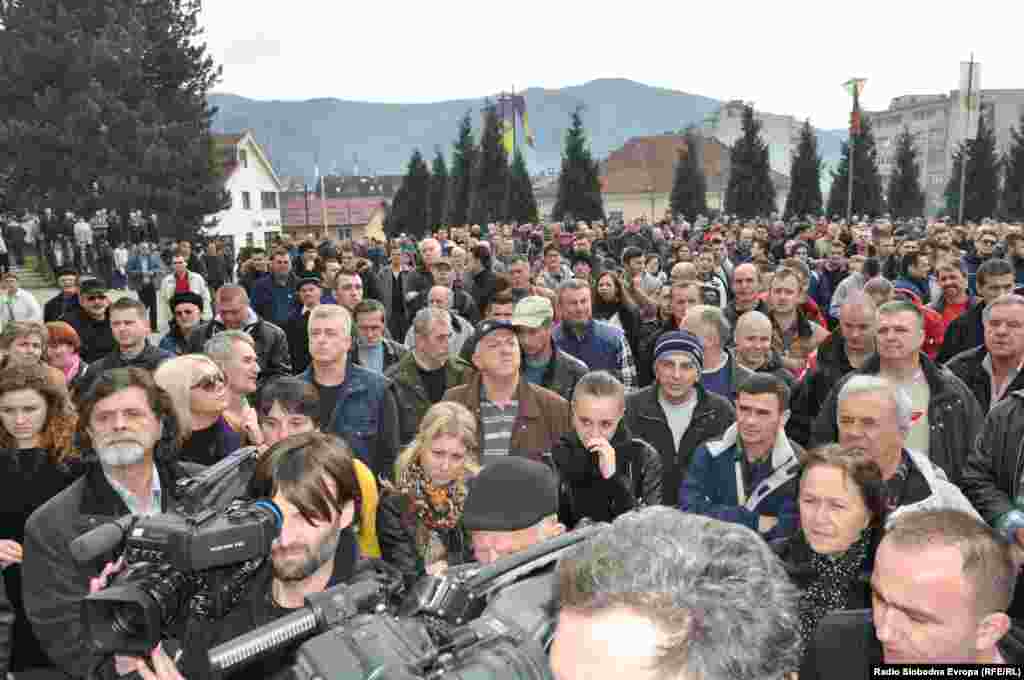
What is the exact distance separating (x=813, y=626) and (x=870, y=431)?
117 cm

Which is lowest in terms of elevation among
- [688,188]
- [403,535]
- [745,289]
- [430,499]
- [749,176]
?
[403,535]

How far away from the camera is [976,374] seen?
5.50m

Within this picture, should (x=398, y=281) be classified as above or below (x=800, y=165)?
below

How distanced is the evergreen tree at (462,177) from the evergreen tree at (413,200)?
534 centimetres

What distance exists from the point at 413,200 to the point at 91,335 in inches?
2186

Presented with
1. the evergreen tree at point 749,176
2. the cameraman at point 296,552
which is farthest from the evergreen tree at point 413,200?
the cameraman at point 296,552

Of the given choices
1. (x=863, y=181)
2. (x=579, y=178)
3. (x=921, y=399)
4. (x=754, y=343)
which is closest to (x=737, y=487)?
(x=921, y=399)

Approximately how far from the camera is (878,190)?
54.8 meters

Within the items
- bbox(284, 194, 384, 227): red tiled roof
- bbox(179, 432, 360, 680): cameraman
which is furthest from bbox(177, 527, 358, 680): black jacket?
bbox(284, 194, 384, 227): red tiled roof

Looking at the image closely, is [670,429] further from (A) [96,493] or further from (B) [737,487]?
(A) [96,493]

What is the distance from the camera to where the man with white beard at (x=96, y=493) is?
301 cm

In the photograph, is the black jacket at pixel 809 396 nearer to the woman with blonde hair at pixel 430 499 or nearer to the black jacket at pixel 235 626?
the woman with blonde hair at pixel 430 499

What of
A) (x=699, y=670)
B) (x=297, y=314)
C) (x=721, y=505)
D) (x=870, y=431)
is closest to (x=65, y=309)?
(x=297, y=314)

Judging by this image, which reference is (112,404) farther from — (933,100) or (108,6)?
(933,100)
